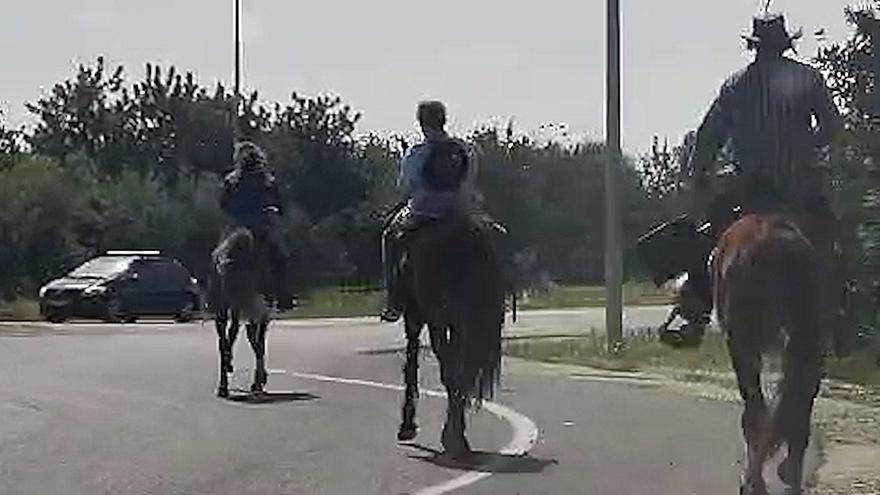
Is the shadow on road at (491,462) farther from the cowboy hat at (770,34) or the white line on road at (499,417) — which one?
the cowboy hat at (770,34)

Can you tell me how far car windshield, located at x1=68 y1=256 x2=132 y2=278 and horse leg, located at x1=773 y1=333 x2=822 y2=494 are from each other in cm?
3525

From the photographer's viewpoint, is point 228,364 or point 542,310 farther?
point 542,310

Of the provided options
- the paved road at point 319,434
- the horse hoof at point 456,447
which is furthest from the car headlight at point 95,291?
the horse hoof at point 456,447

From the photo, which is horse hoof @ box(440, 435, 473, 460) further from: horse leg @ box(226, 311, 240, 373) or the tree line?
the tree line

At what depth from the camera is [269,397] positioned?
59.9 feet

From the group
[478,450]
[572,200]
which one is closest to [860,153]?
[478,450]

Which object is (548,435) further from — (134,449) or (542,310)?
(542,310)

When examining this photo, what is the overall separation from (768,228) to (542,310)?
39.5m

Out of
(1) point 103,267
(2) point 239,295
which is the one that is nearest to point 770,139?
(2) point 239,295

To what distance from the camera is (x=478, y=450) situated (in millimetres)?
13711

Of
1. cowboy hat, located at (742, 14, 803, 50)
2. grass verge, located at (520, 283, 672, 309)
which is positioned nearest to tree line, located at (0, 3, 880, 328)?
grass verge, located at (520, 283, 672, 309)

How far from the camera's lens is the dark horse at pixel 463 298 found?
1351 centimetres

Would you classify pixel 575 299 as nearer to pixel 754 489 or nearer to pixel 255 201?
pixel 255 201

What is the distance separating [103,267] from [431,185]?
108ft
